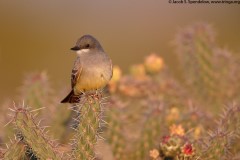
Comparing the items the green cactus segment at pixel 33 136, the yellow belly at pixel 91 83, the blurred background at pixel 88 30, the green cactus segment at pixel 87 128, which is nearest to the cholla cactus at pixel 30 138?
the green cactus segment at pixel 33 136

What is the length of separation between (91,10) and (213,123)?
17454 mm

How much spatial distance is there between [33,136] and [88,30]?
54.0 ft

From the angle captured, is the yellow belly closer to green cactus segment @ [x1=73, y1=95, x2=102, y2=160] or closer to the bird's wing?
the bird's wing

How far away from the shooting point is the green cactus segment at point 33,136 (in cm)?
559

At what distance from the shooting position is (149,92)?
8883mm

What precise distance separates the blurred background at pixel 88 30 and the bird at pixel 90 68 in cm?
899

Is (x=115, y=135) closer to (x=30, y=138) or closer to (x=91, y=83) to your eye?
(x=91, y=83)

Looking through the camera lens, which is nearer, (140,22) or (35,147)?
(35,147)

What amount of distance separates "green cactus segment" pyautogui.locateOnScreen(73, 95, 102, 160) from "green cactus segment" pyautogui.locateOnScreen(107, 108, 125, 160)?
65.9 inches

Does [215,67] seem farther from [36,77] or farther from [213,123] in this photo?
[36,77]

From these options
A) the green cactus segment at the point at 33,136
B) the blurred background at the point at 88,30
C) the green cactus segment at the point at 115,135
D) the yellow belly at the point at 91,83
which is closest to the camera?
the green cactus segment at the point at 33,136

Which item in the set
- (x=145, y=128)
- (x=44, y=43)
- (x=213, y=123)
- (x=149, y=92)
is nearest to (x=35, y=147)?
(x=145, y=128)

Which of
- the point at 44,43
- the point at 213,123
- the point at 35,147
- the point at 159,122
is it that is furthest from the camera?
the point at 44,43

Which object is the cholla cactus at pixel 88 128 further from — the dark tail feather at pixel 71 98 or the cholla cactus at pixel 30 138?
the dark tail feather at pixel 71 98
